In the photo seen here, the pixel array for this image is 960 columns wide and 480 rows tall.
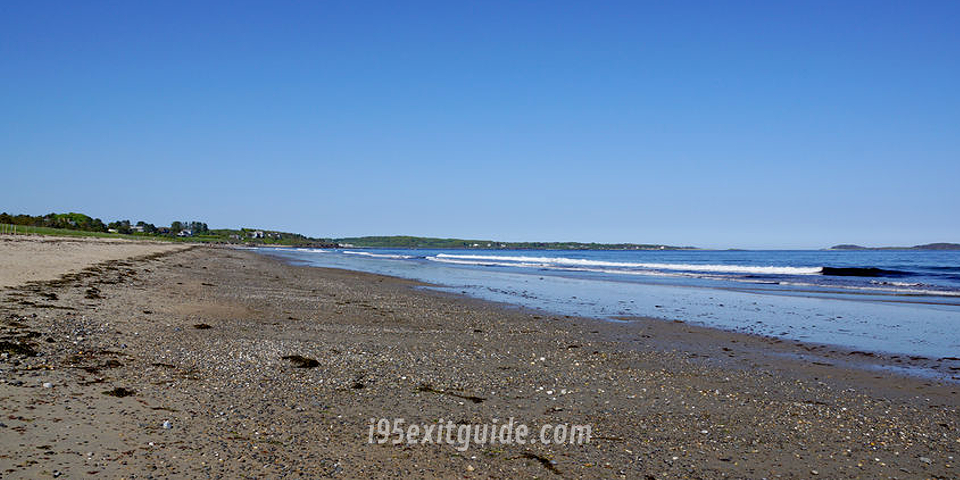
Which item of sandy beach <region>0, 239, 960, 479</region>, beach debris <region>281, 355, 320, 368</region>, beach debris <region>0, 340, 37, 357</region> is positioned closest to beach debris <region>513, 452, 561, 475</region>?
sandy beach <region>0, 239, 960, 479</region>

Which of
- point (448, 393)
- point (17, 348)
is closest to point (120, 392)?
point (17, 348)

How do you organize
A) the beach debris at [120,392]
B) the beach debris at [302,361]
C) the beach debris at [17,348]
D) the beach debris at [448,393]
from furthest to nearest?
1. the beach debris at [302,361]
2. the beach debris at [17,348]
3. the beach debris at [448,393]
4. the beach debris at [120,392]

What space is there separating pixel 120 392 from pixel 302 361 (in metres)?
2.68

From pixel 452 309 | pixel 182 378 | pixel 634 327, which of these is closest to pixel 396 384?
pixel 182 378

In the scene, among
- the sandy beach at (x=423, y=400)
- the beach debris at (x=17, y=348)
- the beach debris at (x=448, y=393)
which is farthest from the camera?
the beach debris at (x=17, y=348)

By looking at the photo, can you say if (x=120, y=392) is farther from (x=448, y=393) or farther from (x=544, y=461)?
(x=544, y=461)

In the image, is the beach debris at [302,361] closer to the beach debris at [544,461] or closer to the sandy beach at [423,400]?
the sandy beach at [423,400]

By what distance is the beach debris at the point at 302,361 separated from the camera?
28.0 ft

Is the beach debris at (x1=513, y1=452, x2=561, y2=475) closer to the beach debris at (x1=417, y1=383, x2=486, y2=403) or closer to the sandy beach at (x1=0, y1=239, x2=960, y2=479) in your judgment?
the sandy beach at (x1=0, y1=239, x2=960, y2=479)

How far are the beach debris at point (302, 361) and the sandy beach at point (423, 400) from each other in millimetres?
31

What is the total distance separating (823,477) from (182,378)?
742 centimetres

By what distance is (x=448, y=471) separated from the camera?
493 cm

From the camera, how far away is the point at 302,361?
8758mm

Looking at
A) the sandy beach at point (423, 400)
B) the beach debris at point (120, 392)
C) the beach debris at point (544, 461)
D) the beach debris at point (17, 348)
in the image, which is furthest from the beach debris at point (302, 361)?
the beach debris at point (544, 461)
